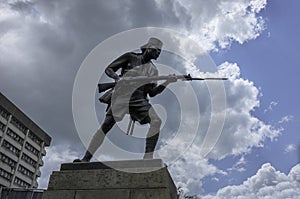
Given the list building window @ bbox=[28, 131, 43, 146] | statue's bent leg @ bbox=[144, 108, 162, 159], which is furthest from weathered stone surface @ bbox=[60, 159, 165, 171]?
building window @ bbox=[28, 131, 43, 146]

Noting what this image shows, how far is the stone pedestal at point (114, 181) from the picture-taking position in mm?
6656

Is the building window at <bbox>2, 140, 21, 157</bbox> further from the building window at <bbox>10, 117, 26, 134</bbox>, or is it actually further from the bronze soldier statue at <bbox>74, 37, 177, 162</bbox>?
the bronze soldier statue at <bbox>74, 37, 177, 162</bbox>

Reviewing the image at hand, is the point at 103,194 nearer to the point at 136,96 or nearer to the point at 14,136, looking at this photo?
the point at 136,96

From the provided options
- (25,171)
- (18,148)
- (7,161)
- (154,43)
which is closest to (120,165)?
(154,43)

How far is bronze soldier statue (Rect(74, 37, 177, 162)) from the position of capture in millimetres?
7750

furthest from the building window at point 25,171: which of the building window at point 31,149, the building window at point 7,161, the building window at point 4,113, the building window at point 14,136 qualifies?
the building window at point 4,113

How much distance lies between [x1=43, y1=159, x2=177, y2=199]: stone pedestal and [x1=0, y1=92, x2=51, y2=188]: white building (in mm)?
60377

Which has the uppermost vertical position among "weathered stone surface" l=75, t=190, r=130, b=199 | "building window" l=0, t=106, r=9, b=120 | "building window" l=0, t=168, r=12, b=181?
"building window" l=0, t=106, r=9, b=120

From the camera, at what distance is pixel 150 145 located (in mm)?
7609

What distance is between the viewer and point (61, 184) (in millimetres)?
7184

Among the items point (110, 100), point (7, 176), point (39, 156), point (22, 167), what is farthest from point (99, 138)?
point (39, 156)

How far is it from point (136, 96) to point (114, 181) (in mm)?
2180

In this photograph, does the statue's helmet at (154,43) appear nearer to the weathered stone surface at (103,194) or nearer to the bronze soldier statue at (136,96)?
the bronze soldier statue at (136,96)

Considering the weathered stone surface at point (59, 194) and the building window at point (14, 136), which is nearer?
the weathered stone surface at point (59, 194)
